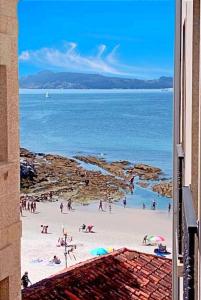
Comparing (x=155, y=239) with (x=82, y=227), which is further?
(x=82, y=227)

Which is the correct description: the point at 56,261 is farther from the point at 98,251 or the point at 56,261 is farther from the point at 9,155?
the point at 9,155

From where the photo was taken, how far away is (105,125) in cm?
4978

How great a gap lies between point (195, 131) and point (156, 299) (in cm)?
506

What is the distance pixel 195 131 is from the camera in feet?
9.77

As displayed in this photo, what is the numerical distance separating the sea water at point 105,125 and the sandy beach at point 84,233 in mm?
2153

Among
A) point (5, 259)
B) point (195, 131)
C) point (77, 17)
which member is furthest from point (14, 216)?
point (77, 17)

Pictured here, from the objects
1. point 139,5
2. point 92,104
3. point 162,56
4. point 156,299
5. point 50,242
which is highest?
point 139,5

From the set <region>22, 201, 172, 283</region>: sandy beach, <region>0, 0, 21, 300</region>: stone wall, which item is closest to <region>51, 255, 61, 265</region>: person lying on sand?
<region>22, 201, 172, 283</region>: sandy beach

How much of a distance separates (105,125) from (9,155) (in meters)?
45.8

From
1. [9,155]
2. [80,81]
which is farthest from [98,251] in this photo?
[80,81]

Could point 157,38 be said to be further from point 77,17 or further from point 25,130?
point 25,130

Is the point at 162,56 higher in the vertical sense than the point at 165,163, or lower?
higher

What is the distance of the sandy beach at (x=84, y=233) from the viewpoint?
19906mm

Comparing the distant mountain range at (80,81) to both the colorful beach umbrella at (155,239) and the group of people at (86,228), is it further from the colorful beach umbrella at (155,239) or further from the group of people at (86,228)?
the colorful beach umbrella at (155,239)
